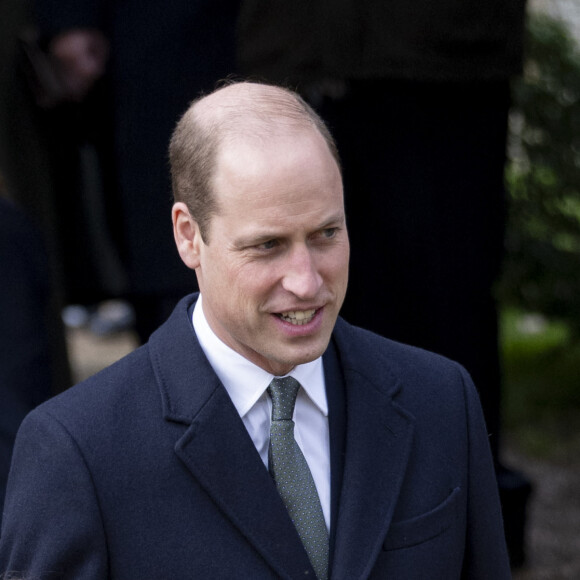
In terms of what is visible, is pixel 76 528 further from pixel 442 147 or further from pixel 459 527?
pixel 442 147

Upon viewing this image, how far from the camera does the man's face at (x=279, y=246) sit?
188 cm

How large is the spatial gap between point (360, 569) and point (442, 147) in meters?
1.96

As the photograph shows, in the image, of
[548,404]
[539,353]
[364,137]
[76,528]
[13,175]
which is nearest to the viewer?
[76,528]

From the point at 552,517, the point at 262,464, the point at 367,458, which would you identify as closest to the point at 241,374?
the point at 262,464

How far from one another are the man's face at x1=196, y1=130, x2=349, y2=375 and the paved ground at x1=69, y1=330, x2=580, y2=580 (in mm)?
2505

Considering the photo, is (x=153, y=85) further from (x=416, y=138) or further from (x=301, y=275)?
(x=301, y=275)

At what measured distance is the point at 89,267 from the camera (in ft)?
16.8

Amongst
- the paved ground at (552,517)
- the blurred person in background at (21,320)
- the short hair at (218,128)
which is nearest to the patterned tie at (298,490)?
the short hair at (218,128)

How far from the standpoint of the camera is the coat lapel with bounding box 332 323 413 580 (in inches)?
79.7

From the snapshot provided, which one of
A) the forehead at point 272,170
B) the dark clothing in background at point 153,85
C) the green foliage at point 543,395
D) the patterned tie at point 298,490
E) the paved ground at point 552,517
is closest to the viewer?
the forehead at point 272,170

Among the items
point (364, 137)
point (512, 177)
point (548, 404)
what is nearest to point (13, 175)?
point (364, 137)

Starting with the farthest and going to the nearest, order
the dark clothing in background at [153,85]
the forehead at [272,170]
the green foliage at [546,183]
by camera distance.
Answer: the green foliage at [546,183] → the dark clothing in background at [153,85] → the forehead at [272,170]

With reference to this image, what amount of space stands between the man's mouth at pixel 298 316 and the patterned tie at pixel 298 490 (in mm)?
203

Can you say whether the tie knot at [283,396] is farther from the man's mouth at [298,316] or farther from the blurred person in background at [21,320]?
the blurred person in background at [21,320]
